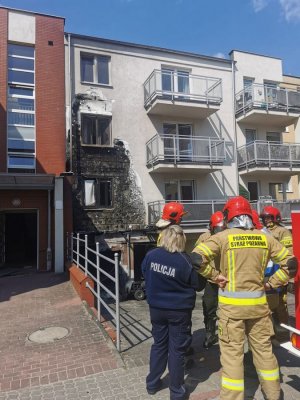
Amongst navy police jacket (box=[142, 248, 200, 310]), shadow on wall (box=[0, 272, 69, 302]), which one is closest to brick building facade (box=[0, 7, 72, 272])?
shadow on wall (box=[0, 272, 69, 302])

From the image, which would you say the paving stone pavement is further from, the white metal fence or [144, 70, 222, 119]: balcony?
[144, 70, 222, 119]: balcony

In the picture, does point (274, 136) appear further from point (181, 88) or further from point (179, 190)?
point (179, 190)

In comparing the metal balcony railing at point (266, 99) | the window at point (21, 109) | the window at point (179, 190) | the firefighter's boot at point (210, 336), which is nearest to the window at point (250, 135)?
the metal balcony railing at point (266, 99)

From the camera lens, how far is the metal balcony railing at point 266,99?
1679 centimetres

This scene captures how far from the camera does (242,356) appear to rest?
2.97 metres

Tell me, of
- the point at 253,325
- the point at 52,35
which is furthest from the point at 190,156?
the point at 253,325

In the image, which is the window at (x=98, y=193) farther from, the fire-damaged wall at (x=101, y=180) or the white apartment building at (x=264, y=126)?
the white apartment building at (x=264, y=126)

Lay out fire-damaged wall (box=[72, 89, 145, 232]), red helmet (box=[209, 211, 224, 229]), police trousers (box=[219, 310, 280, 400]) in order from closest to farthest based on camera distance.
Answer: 1. police trousers (box=[219, 310, 280, 400])
2. red helmet (box=[209, 211, 224, 229])
3. fire-damaged wall (box=[72, 89, 145, 232])

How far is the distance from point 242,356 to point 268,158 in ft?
48.7

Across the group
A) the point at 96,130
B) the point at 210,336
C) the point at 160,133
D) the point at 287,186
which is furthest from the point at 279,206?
the point at 210,336

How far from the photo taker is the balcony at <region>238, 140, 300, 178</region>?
16.3 m

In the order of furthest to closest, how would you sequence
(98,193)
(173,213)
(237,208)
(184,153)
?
(184,153) < (98,193) < (173,213) < (237,208)

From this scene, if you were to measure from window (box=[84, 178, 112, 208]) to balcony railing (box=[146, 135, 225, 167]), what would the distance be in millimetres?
2295

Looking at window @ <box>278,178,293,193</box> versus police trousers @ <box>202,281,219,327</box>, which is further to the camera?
window @ <box>278,178,293,193</box>
